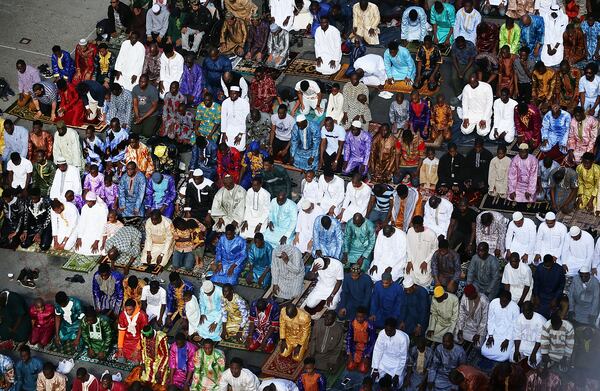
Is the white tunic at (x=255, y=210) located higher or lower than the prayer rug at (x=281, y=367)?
higher

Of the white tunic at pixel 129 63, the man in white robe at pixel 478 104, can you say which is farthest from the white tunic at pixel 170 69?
the man in white robe at pixel 478 104

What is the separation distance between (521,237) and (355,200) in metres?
2.94

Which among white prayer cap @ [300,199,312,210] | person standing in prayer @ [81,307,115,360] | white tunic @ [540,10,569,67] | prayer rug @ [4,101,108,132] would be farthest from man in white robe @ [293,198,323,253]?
white tunic @ [540,10,569,67]

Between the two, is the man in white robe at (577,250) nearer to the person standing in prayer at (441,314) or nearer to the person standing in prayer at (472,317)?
the person standing in prayer at (472,317)

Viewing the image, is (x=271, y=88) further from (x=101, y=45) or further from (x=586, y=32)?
(x=586, y=32)

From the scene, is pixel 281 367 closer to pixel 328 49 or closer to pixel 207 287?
pixel 207 287

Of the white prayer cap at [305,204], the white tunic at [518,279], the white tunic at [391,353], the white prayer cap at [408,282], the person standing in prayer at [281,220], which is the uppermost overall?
the white prayer cap at [305,204]

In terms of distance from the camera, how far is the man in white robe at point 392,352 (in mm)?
20703

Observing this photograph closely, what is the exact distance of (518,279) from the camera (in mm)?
21672

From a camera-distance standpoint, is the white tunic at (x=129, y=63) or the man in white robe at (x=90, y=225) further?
the white tunic at (x=129, y=63)

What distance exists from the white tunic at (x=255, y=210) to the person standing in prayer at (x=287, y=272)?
1.17m

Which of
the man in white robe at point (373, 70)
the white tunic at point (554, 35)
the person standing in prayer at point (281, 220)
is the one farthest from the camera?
the white tunic at point (554, 35)

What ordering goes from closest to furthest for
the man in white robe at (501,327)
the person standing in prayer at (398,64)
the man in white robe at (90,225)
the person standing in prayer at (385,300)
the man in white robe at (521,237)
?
1. the man in white robe at (501,327)
2. the person standing in prayer at (385,300)
3. the man in white robe at (521,237)
4. the man in white robe at (90,225)
5. the person standing in prayer at (398,64)

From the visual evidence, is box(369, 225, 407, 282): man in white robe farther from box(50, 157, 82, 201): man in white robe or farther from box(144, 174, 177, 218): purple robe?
box(50, 157, 82, 201): man in white robe
